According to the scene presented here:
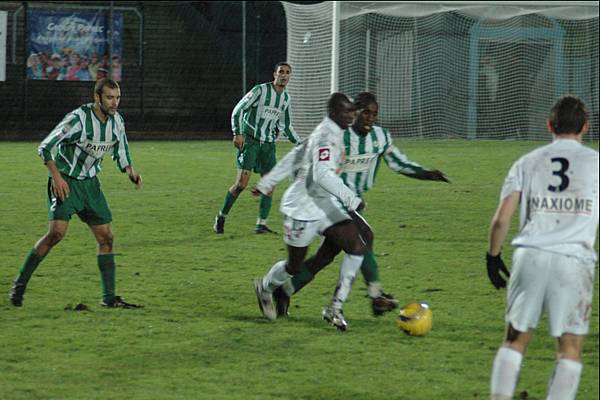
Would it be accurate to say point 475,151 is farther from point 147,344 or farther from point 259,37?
point 147,344

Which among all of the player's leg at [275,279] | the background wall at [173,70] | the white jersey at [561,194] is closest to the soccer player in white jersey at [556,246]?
the white jersey at [561,194]

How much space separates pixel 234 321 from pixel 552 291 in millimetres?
3428

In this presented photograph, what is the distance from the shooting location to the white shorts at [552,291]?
511cm

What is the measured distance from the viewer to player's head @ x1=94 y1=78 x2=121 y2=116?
827 cm

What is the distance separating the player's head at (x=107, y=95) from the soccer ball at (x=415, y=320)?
264 cm

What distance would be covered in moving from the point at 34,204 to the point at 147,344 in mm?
8354

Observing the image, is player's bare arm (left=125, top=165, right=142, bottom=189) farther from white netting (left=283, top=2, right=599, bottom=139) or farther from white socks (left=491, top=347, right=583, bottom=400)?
white netting (left=283, top=2, right=599, bottom=139)

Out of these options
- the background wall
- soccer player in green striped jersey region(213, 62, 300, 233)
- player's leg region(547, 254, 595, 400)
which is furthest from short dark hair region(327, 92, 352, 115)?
the background wall

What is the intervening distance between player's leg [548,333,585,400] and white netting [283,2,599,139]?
2181 centimetres

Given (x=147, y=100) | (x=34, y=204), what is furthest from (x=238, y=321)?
(x=147, y=100)

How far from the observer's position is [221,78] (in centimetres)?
3073

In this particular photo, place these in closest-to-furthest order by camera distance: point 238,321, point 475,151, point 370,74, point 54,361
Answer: point 54,361
point 238,321
point 475,151
point 370,74

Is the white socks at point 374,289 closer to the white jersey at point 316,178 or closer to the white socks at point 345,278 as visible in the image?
the white socks at point 345,278

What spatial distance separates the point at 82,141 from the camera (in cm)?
831
